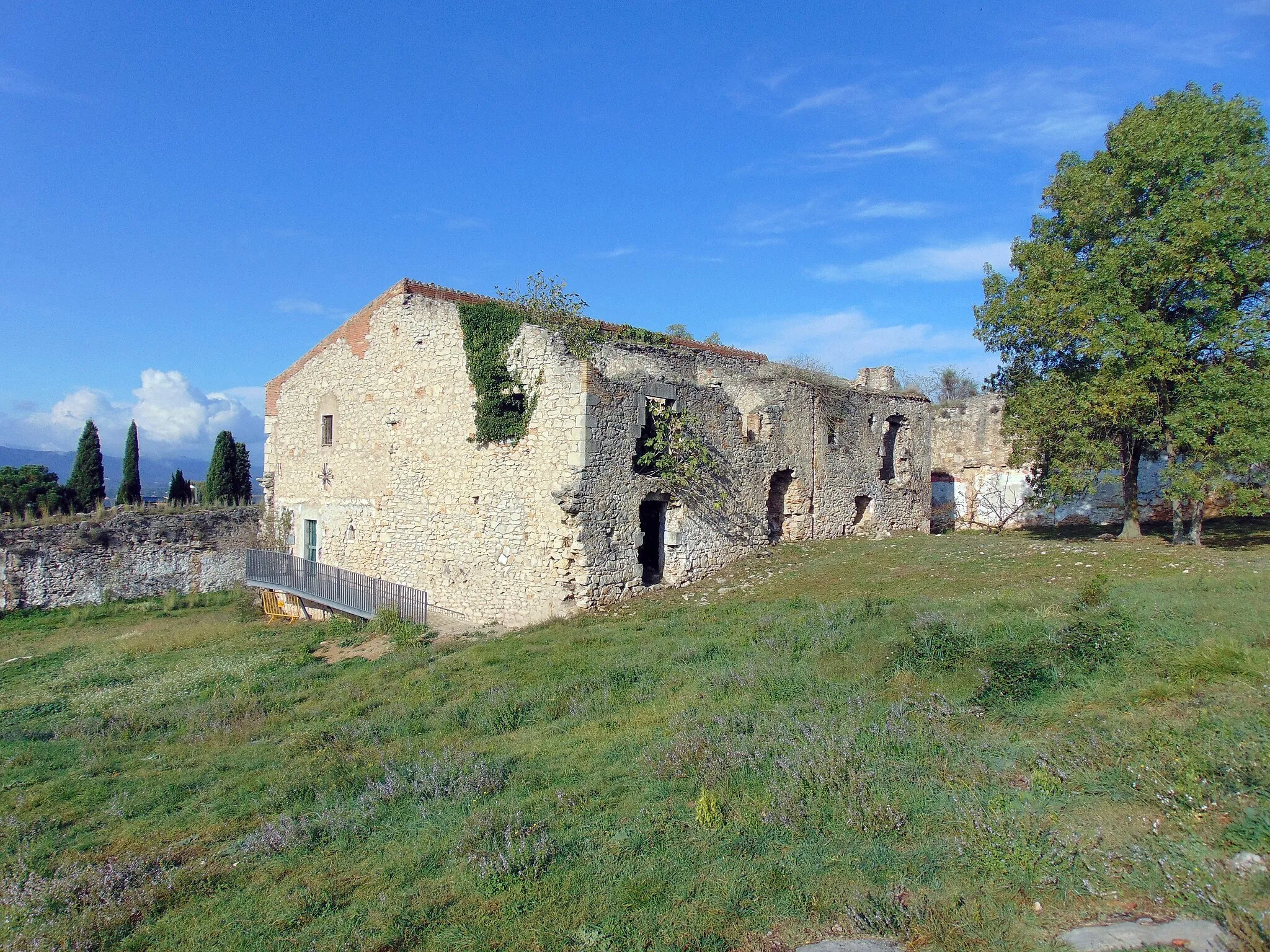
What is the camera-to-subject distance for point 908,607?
10.3m

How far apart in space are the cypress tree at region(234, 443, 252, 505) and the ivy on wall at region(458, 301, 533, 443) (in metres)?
24.8

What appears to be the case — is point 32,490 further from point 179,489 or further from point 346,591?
point 346,591

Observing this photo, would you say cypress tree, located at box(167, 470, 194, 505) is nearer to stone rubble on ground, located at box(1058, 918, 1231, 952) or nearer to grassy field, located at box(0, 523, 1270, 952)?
grassy field, located at box(0, 523, 1270, 952)

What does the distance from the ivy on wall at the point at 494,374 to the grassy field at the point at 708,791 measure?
5367 mm

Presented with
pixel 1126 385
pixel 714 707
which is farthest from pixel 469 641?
pixel 1126 385

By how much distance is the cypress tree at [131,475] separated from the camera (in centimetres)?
3147

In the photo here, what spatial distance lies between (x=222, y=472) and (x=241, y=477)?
1297 millimetres

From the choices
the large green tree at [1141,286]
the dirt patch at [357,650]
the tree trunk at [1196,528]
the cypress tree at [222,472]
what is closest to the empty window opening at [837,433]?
the large green tree at [1141,286]

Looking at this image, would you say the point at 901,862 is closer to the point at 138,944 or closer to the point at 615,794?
the point at 615,794

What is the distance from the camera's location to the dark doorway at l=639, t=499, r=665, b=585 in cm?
1501

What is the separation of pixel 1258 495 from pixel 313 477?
845 inches

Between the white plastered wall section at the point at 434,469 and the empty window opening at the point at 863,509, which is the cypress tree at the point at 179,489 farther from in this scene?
the empty window opening at the point at 863,509

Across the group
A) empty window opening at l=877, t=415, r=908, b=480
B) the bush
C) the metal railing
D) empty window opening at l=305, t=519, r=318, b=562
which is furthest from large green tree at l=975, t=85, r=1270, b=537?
empty window opening at l=305, t=519, r=318, b=562

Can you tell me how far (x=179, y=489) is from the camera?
35.1 m
